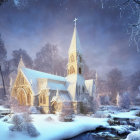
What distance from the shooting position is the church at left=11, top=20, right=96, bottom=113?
21406 mm

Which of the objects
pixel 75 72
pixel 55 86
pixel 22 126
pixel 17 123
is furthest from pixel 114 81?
pixel 17 123

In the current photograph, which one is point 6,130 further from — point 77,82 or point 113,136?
point 77,82

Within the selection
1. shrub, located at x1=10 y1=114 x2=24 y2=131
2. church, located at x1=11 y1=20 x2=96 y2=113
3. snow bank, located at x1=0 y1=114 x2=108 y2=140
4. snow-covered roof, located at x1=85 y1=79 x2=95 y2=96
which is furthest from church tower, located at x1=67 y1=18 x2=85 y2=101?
shrub, located at x1=10 y1=114 x2=24 y2=131

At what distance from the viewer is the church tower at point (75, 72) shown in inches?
946

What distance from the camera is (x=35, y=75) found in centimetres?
2428

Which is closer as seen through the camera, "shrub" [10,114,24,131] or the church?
"shrub" [10,114,24,131]

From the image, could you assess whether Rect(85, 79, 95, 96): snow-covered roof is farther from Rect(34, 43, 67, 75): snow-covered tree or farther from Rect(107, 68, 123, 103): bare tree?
Rect(107, 68, 123, 103): bare tree

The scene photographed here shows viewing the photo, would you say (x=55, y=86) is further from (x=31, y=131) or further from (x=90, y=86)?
(x=31, y=131)

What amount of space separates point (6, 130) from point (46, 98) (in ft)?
40.8

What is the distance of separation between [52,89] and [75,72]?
6.61 meters

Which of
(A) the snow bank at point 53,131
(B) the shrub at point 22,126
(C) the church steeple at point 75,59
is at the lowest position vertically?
(A) the snow bank at point 53,131

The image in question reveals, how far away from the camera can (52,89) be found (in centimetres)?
2227

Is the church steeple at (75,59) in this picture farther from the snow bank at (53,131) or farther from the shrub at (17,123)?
the shrub at (17,123)

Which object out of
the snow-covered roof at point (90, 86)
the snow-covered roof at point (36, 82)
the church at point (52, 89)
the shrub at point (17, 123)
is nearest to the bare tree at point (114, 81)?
the snow-covered roof at point (90, 86)
